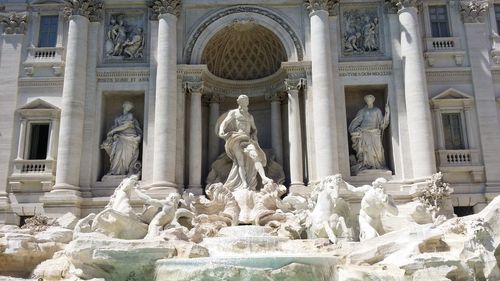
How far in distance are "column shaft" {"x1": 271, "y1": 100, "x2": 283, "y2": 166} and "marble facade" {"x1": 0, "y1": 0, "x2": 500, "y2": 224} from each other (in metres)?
0.07

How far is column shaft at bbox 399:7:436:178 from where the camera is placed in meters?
20.9

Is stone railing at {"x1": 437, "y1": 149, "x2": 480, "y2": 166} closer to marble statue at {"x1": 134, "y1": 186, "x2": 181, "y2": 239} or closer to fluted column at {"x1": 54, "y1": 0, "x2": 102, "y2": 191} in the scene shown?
marble statue at {"x1": 134, "y1": 186, "x2": 181, "y2": 239}

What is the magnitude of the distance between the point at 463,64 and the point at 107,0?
1689 centimetres

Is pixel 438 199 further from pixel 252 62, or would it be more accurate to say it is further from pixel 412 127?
pixel 252 62

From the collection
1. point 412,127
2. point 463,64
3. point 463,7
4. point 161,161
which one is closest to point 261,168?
point 161,161

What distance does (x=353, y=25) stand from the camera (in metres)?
23.7

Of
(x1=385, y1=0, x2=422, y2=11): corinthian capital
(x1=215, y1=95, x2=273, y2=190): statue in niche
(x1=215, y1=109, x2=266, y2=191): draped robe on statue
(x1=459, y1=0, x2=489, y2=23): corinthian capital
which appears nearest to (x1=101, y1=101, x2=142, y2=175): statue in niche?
(x1=215, y1=95, x2=273, y2=190): statue in niche

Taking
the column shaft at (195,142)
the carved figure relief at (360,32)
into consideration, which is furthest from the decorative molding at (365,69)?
the column shaft at (195,142)

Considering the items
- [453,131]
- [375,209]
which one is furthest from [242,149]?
[453,131]

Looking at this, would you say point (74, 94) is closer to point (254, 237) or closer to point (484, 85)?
point (254, 237)

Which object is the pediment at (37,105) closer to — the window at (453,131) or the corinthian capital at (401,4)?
the corinthian capital at (401,4)

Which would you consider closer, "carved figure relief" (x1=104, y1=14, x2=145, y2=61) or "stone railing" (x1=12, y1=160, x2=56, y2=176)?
"stone railing" (x1=12, y1=160, x2=56, y2=176)

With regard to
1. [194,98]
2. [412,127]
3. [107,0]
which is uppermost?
[107,0]

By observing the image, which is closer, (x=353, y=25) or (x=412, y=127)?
(x=412, y=127)
